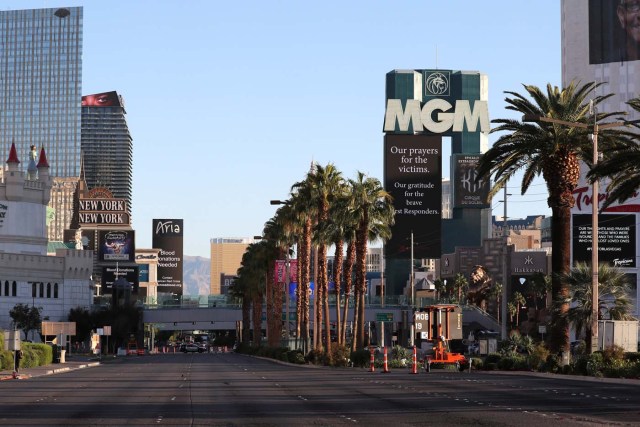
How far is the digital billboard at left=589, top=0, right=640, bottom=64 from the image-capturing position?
560ft

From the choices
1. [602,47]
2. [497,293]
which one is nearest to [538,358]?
[602,47]

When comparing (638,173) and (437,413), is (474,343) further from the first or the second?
(437,413)

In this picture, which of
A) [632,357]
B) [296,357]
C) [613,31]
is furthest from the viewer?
[613,31]

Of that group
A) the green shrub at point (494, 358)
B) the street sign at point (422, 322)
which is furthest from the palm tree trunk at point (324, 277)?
the green shrub at point (494, 358)

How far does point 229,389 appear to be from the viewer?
44469 mm

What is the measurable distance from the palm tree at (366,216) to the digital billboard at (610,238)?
56615 millimetres

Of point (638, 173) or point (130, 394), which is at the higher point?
point (638, 173)

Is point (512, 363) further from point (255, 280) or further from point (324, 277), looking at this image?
point (255, 280)

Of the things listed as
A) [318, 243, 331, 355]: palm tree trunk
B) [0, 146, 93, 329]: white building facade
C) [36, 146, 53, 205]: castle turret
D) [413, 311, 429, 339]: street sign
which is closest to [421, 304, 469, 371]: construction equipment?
[413, 311, 429, 339]: street sign

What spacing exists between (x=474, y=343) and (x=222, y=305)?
51.4 m

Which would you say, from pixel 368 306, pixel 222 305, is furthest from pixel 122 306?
pixel 368 306

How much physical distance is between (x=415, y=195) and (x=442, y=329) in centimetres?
13157

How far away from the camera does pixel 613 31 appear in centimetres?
17475

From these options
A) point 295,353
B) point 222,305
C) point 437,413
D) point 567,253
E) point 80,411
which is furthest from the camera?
point 222,305
